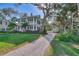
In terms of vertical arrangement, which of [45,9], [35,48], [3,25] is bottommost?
[35,48]

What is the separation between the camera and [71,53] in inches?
94.0

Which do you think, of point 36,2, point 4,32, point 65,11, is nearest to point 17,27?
point 4,32

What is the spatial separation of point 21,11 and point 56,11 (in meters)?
0.29

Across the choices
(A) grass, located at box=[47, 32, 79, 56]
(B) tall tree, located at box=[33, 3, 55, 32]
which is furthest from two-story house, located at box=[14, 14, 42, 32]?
(A) grass, located at box=[47, 32, 79, 56]

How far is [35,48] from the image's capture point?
95.0 inches

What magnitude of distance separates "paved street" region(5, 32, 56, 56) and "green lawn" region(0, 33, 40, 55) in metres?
0.04

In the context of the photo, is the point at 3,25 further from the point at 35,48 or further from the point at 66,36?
the point at 66,36

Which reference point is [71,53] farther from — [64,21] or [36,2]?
[36,2]

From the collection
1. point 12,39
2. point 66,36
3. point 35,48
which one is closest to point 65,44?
point 66,36

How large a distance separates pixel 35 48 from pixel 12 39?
204 mm

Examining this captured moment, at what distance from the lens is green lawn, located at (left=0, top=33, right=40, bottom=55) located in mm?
2400

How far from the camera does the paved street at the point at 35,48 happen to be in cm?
240

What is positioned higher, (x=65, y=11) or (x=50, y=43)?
(x=65, y=11)

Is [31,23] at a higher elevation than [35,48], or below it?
higher
